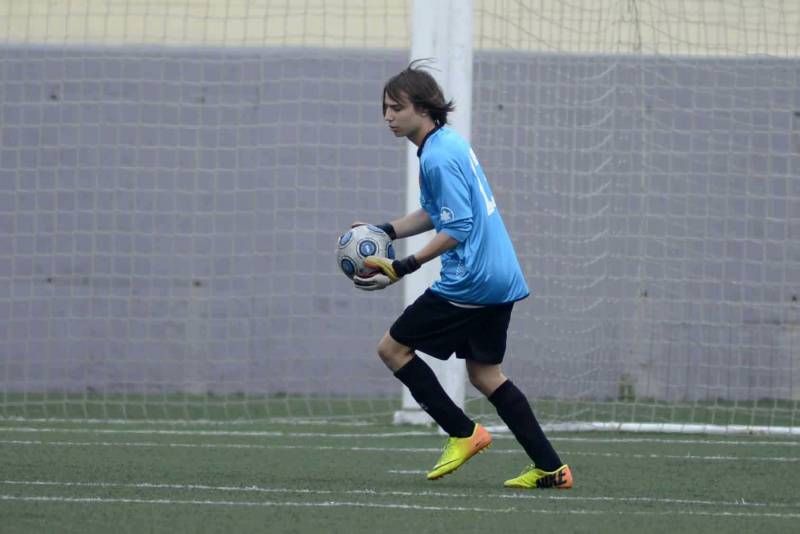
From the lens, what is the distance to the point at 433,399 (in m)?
6.51

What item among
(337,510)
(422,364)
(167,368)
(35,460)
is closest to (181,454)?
(35,460)

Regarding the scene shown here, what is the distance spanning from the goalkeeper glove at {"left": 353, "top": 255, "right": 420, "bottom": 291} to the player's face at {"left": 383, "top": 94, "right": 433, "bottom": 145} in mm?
533

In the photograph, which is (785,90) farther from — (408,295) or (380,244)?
(380,244)

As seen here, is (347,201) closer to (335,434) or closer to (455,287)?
(335,434)

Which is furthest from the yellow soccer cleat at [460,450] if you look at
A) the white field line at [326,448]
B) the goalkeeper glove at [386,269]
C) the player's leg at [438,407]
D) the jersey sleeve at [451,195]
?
the white field line at [326,448]

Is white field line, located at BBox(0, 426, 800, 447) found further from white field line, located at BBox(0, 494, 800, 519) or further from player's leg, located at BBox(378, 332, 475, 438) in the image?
white field line, located at BBox(0, 494, 800, 519)

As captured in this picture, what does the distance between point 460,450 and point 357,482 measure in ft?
1.53

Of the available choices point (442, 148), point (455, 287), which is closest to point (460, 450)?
point (455, 287)

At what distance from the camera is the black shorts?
250 inches

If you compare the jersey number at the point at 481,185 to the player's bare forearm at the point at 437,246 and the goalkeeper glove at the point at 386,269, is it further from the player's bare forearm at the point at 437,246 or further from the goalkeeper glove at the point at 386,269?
the goalkeeper glove at the point at 386,269

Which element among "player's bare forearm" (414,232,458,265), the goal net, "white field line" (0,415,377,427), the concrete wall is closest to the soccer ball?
"player's bare forearm" (414,232,458,265)

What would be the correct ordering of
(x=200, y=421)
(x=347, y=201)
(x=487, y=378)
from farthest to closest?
(x=347, y=201) → (x=200, y=421) → (x=487, y=378)

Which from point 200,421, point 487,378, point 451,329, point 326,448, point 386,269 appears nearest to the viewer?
point 386,269

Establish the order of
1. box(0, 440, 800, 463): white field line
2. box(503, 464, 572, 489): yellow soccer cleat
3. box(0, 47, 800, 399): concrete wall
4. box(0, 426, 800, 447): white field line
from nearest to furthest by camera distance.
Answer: box(503, 464, 572, 489): yellow soccer cleat < box(0, 440, 800, 463): white field line < box(0, 426, 800, 447): white field line < box(0, 47, 800, 399): concrete wall
